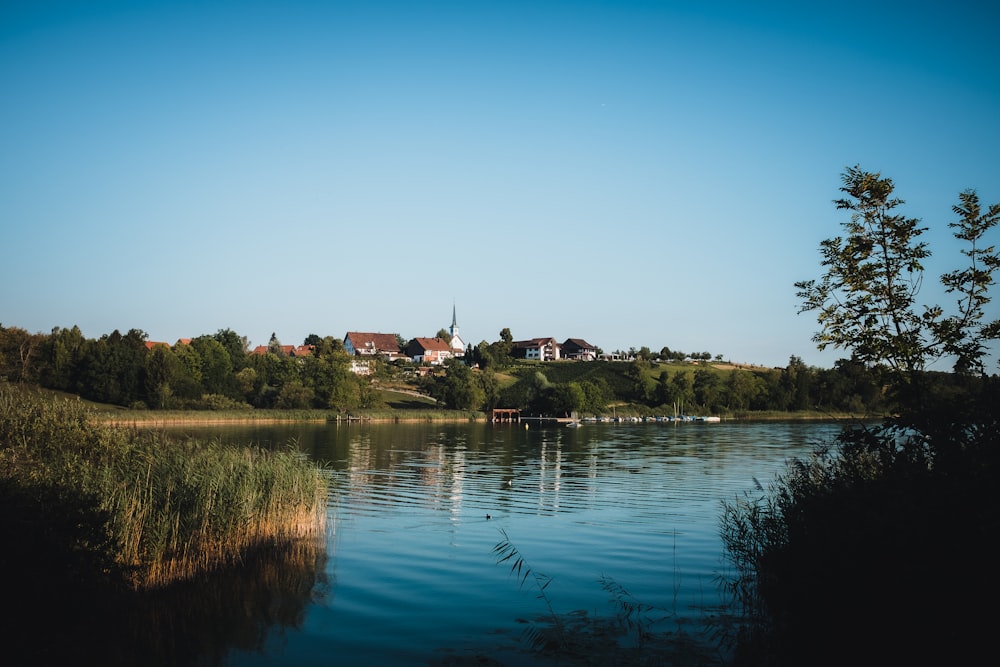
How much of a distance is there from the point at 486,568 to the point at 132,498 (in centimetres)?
957

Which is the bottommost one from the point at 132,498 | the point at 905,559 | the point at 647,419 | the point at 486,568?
the point at 647,419

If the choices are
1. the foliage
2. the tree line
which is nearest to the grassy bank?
the foliage

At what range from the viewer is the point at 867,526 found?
10.5m

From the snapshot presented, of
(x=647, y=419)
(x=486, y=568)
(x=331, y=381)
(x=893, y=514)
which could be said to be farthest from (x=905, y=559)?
(x=647, y=419)

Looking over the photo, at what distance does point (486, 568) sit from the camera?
21188 mm

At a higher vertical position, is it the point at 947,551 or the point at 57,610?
the point at 947,551

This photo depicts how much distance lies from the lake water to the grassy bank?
1.64m

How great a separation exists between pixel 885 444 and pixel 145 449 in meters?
20.5

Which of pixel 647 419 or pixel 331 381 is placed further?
pixel 647 419

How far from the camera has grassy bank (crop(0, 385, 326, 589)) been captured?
46.2ft

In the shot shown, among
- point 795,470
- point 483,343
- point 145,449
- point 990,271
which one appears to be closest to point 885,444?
point 990,271

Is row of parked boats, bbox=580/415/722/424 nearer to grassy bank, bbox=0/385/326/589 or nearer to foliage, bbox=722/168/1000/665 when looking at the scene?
grassy bank, bbox=0/385/326/589

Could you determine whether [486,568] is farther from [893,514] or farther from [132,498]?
[893,514]

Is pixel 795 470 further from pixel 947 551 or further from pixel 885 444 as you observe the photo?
pixel 947 551
